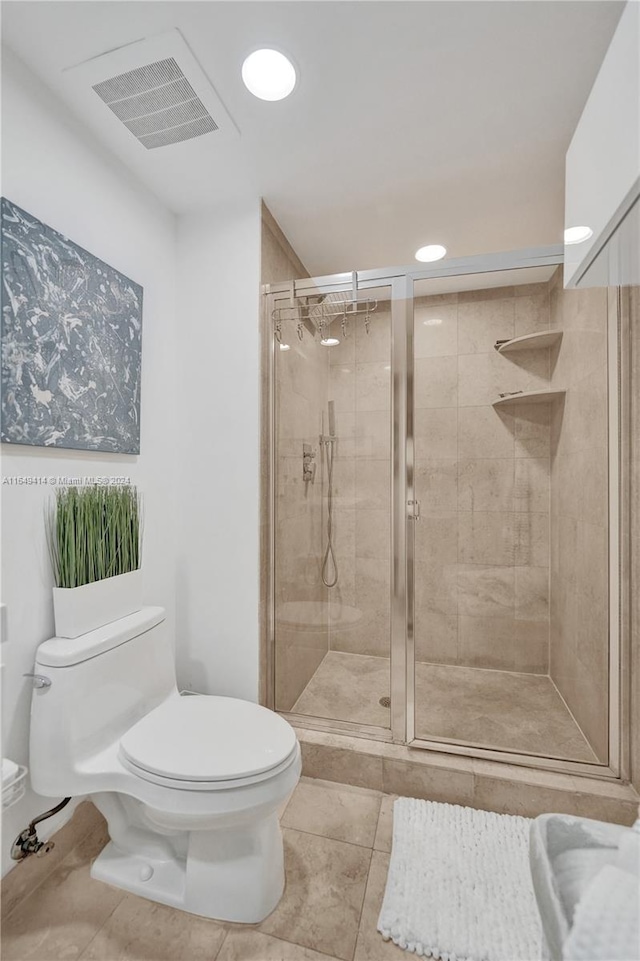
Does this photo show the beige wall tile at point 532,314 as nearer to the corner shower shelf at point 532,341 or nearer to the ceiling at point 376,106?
the corner shower shelf at point 532,341

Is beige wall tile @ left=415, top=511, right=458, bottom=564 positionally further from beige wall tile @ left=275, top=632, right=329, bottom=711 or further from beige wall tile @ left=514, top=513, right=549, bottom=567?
beige wall tile @ left=275, top=632, right=329, bottom=711

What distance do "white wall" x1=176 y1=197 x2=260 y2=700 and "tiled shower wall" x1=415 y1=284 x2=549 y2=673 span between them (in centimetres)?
73

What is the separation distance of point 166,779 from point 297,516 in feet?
3.50

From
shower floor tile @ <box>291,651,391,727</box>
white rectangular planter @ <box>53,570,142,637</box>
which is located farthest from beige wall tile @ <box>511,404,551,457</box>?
white rectangular planter @ <box>53,570,142,637</box>

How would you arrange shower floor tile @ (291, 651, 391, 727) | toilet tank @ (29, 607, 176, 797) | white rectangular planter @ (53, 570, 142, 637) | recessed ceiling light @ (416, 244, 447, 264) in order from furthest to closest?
recessed ceiling light @ (416, 244, 447, 264)
shower floor tile @ (291, 651, 391, 727)
white rectangular planter @ (53, 570, 142, 637)
toilet tank @ (29, 607, 176, 797)

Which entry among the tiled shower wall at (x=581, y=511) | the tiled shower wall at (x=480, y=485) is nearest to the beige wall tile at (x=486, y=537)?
the tiled shower wall at (x=480, y=485)

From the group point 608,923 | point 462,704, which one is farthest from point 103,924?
point 462,704

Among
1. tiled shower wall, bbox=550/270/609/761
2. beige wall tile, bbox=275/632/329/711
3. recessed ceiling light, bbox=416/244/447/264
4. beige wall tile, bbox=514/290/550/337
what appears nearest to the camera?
tiled shower wall, bbox=550/270/609/761

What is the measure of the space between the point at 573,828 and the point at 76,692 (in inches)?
48.1

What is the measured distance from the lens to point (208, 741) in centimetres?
125

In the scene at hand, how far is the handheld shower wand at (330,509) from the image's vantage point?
188 centimetres

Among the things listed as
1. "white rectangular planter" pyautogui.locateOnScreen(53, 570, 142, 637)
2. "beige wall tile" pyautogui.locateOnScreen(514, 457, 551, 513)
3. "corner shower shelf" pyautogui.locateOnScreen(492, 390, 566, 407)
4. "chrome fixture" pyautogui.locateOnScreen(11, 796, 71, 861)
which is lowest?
"chrome fixture" pyautogui.locateOnScreen(11, 796, 71, 861)

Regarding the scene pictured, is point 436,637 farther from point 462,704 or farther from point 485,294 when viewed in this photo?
point 485,294

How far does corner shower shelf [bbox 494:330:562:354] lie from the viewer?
5.68 ft
